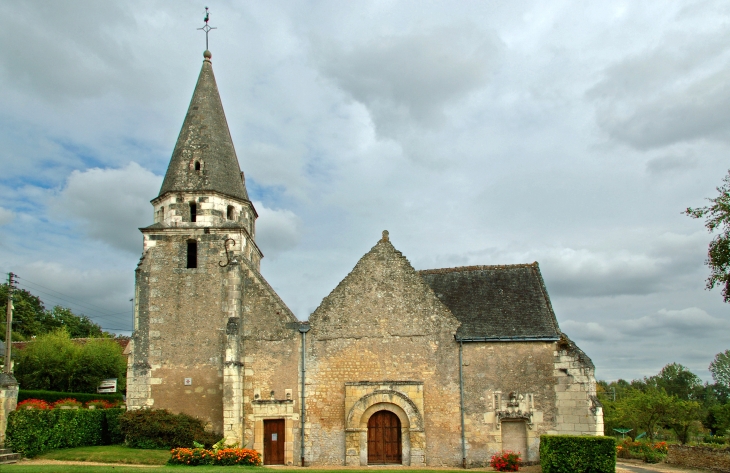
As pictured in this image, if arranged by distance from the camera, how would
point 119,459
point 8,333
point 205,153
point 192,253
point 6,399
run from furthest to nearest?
point 8,333, point 205,153, point 192,253, point 6,399, point 119,459

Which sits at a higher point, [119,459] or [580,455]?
[580,455]

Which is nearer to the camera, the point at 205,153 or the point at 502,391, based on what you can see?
the point at 502,391

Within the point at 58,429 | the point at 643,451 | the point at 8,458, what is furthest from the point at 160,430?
the point at 643,451

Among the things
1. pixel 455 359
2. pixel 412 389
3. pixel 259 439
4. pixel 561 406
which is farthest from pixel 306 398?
pixel 561 406

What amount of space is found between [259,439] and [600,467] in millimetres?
10771

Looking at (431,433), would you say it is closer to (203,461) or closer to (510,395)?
(510,395)

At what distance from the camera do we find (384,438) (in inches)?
770

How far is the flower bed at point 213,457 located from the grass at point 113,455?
46 cm

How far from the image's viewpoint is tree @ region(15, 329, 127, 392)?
38844 millimetres

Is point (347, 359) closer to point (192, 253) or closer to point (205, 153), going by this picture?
point (192, 253)

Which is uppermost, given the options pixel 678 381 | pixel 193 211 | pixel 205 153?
pixel 205 153

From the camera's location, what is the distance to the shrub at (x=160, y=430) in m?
18.6

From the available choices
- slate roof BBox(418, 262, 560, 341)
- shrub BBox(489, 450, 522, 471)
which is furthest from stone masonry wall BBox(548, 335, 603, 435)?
shrub BBox(489, 450, 522, 471)

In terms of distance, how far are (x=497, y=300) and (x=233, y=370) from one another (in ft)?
31.8
